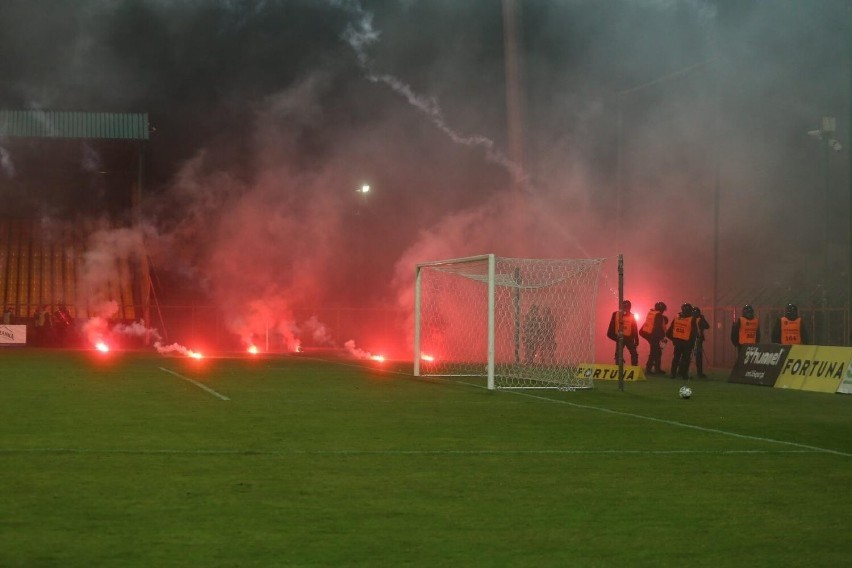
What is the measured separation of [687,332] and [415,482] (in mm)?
15747

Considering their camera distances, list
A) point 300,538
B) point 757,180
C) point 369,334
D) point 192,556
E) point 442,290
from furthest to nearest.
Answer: point 369,334 → point 757,180 → point 442,290 → point 300,538 → point 192,556

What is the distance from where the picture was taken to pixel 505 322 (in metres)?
26.9

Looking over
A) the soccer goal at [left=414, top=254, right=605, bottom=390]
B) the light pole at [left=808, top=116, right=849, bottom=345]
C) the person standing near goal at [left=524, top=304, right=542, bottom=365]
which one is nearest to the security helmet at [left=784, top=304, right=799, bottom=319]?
the soccer goal at [left=414, top=254, right=605, bottom=390]

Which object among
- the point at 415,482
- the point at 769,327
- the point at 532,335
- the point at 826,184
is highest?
the point at 826,184

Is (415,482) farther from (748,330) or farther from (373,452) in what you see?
(748,330)

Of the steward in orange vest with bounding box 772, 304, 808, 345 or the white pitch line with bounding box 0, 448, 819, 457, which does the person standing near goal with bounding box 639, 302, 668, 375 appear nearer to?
the steward in orange vest with bounding box 772, 304, 808, 345

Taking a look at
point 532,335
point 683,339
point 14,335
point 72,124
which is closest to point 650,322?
point 683,339

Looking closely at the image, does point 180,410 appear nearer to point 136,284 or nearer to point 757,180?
point 757,180

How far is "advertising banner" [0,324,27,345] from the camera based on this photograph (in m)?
36.5

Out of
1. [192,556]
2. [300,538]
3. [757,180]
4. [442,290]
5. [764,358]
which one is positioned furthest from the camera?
[757,180]

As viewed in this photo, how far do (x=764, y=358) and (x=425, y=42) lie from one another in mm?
21532

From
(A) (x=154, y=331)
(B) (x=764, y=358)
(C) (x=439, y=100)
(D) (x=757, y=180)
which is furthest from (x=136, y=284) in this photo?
(B) (x=764, y=358)

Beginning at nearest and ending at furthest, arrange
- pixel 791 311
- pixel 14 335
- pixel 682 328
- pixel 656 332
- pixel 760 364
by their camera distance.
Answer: pixel 760 364 → pixel 791 311 → pixel 682 328 → pixel 656 332 → pixel 14 335

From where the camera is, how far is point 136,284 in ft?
146
